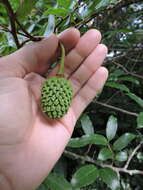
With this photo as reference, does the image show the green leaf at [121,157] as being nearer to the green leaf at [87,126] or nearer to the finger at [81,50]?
the green leaf at [87,126]

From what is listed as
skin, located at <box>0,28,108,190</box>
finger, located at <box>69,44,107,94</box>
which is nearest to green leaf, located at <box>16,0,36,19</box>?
skin, located at <box>0,28,108,190</box>

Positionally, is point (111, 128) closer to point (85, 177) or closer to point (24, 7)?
point (85, 177)

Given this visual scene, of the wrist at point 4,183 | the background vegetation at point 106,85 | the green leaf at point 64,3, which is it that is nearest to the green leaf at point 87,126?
the background vegetation at point 106,85

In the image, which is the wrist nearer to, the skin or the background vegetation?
the skin

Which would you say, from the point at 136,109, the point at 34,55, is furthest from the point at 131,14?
the point at 34,55

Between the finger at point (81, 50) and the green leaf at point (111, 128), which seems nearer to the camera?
the finger at point (81, 50)

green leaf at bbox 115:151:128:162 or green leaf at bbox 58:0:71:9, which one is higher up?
green leaf at bbox 58:0:71:9

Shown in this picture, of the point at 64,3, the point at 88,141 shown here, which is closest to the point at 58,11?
the point at 64,3
